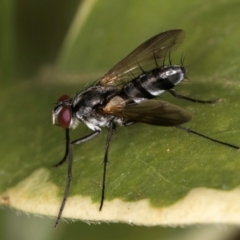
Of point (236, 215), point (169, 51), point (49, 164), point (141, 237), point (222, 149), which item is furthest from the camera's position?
point (141, 237)

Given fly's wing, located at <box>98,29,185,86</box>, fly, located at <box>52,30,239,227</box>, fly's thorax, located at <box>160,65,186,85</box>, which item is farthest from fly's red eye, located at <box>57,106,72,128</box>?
fly's thorax, located at <box>160,65,186,85</box>

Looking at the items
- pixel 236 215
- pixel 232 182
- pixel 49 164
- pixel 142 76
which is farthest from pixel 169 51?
pixel 236 215

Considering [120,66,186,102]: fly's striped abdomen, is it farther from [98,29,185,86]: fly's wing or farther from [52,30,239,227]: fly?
[98,29,185,86]: fly's wing

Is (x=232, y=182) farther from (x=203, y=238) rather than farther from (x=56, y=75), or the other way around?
(x=56, y=75)

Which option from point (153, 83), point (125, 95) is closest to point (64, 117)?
point (125, 95)

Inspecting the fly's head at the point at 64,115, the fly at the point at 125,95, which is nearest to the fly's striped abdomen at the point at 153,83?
the fly at the point at 125,95
